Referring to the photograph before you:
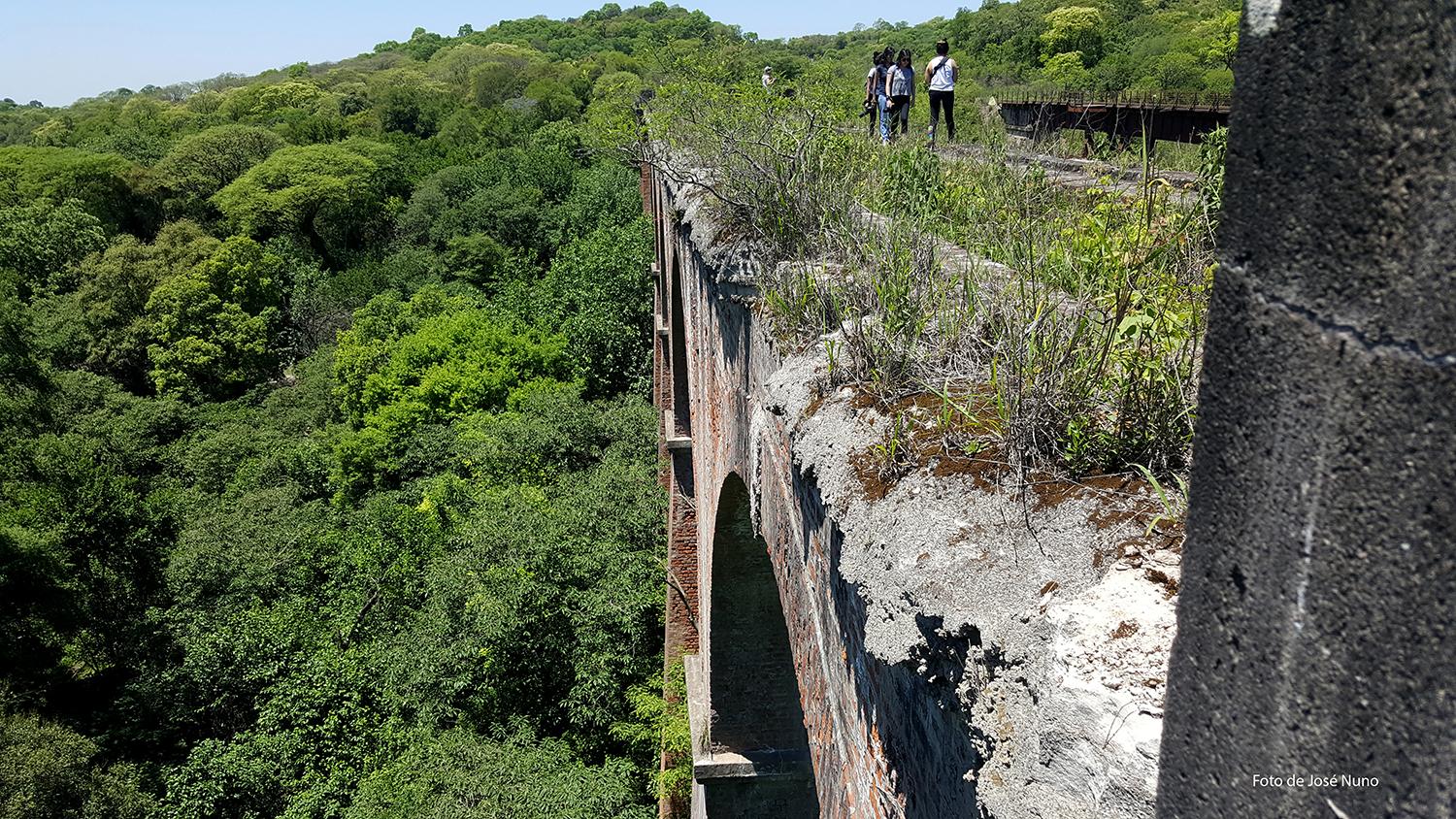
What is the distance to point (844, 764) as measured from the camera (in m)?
2.51

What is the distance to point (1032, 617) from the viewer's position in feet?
5.12

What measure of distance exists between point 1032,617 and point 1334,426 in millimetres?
841

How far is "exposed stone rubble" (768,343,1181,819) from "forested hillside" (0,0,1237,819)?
6.35 meters

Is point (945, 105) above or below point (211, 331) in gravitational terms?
above

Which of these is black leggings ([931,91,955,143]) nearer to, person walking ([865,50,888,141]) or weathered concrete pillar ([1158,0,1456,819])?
person walking ([865,50,888,141])

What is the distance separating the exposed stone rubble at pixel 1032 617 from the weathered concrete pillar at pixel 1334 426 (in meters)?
0.37

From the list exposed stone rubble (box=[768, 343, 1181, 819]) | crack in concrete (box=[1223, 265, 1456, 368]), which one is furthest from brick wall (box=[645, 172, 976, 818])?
crack in concrete (box=[1223, 265, 1456, 368])

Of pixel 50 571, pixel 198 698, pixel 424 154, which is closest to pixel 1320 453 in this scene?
pixel 198 698

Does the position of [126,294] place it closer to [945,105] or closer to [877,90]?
[877,90]

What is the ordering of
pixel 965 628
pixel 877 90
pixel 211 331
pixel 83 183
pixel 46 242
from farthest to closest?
pixel 83 183
pixel 46 242
pixel 211 331
pixel 877 90
pixel 965 628

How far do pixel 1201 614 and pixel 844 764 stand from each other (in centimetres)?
171

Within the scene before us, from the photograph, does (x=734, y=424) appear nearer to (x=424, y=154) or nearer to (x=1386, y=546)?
(x=1386, y=546)

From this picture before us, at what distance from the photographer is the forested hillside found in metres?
12.7

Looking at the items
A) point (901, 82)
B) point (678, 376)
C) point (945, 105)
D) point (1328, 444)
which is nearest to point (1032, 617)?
point (1328, 444)
